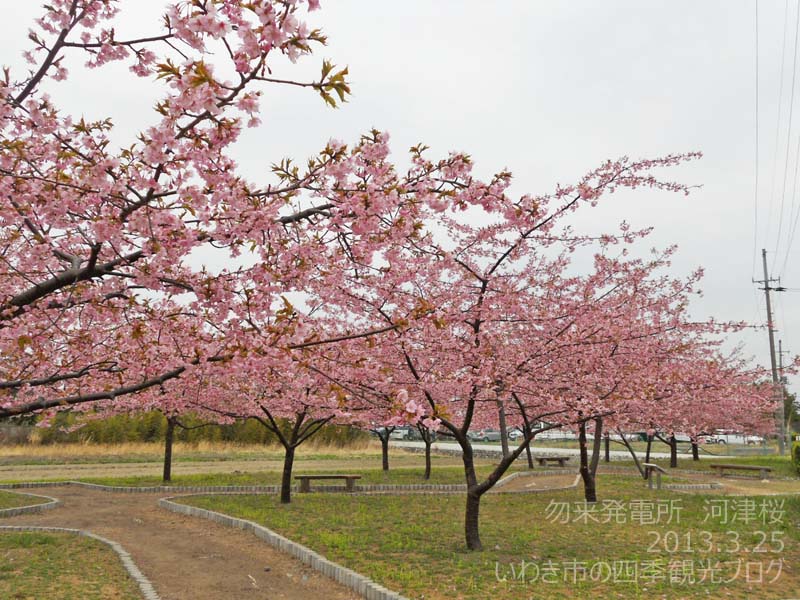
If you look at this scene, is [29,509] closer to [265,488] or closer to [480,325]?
[265,488]

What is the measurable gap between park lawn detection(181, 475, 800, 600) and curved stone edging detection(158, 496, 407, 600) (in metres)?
0.27

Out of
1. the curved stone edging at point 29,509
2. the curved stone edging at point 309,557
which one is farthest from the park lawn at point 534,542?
the curved stone edging at point 29,509

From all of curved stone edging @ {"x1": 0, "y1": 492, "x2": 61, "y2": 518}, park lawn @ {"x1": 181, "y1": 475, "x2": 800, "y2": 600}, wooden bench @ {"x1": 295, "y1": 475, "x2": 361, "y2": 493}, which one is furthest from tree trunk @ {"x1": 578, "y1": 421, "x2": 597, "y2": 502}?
curved stone edging @ {"x1": 0, "y1": 492, "x2": 61, "y2": 518}

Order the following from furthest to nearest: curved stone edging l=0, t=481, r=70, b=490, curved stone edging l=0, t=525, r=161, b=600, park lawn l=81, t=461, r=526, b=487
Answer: park lawn l=81, t=461, r=526, b=487
curved stone edging l=0, t=481, r=70, b=490
curved stone edging l=0, t=525, r=161, b=600

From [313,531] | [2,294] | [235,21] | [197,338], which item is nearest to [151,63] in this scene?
[235,21]

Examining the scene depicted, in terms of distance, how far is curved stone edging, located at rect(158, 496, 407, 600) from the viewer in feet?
22.1

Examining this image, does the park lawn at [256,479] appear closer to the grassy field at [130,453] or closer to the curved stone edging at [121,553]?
the curved stone edging at [121,553]

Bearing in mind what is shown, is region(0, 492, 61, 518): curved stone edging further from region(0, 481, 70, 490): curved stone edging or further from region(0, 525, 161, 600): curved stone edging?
region(0, 481, 70, 490): curved stone edging

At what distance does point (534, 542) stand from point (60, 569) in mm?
7152

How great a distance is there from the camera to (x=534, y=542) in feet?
31.2

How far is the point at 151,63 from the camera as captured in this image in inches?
183

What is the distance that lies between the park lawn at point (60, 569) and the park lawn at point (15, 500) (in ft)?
13.7

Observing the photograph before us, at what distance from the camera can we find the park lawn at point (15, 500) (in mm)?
13875

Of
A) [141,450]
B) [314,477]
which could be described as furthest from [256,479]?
[141,450]
